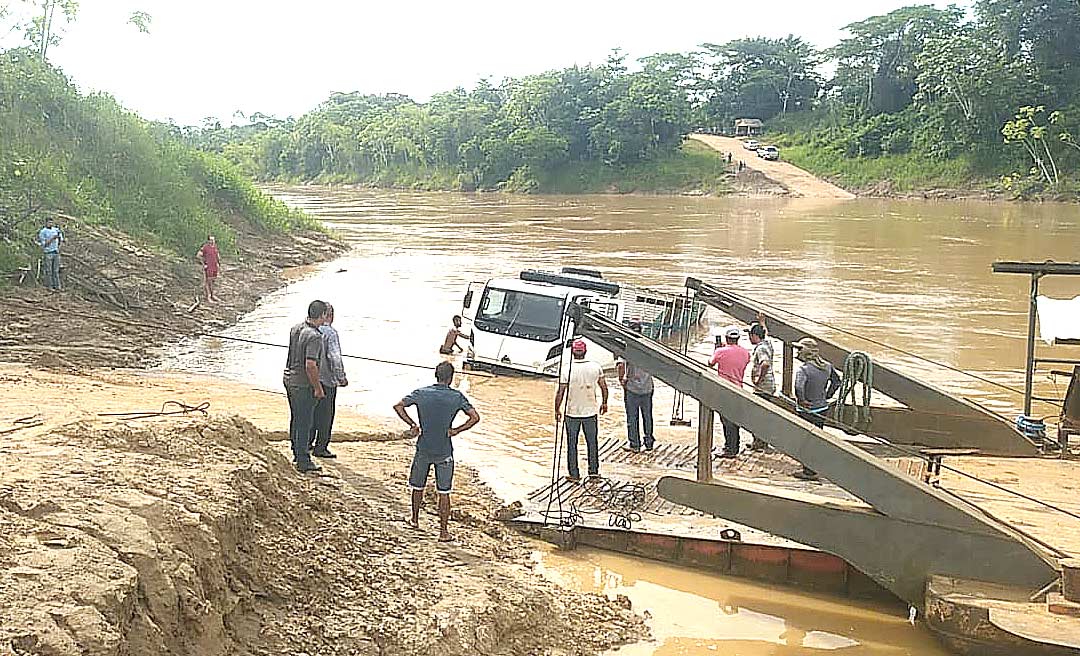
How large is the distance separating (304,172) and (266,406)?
110407 millimetres

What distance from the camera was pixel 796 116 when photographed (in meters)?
94.6

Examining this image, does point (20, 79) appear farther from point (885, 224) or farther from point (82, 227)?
point (885, 224)

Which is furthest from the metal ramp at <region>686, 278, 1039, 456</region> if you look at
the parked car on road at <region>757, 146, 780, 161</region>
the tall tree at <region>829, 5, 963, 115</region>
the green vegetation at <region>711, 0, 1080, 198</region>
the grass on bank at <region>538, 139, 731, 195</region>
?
the tall tree at <region>829, 5, 963, 115</region>

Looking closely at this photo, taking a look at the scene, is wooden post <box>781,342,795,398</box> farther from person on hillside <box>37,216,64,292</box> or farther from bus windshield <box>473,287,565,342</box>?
person on hillside <box>37,216,64,292</box>

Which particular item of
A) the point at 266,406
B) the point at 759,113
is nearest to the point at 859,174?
the point at 759,113

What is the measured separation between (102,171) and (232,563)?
24613mm

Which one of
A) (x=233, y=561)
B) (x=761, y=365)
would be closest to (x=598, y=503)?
(x=761, y=365)

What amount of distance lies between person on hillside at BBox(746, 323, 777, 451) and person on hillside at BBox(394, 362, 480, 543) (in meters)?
3.98

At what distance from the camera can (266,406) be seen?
13070 millimetres

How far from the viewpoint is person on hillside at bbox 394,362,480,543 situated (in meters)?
7.70

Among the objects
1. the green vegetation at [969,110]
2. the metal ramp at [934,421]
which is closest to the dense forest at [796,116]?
the green vegetation at [969,110]

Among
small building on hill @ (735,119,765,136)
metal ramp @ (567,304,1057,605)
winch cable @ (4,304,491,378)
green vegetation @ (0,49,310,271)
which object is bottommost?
winch cable @ (4,304,491,378)

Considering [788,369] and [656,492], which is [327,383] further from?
[788,369]

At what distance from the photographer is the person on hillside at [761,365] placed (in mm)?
10727
